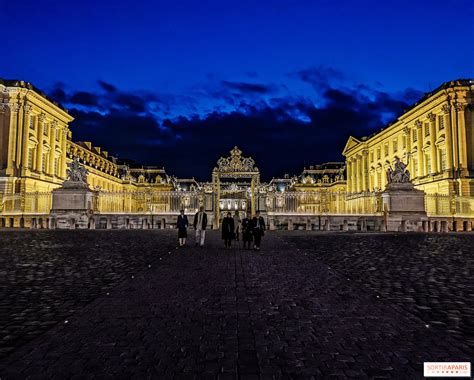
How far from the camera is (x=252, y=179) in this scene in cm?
2923

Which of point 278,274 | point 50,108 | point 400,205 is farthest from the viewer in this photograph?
point 50,108

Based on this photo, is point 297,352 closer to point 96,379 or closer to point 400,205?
point 96,379

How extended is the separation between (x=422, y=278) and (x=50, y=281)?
7.33 m

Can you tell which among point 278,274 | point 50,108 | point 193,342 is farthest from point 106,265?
point 50,108

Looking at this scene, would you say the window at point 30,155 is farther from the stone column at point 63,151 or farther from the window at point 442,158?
the window at point 442,158

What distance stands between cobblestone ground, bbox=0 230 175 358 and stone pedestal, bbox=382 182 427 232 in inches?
688

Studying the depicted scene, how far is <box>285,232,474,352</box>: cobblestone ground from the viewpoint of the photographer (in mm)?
5355

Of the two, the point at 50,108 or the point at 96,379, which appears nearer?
the point at 96,379

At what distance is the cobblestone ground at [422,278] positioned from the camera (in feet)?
17.6

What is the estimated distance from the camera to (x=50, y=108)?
54.3 meters

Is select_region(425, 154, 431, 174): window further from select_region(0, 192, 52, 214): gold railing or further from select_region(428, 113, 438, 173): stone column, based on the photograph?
→ select_region(0, 192, 52, 214): gold railing

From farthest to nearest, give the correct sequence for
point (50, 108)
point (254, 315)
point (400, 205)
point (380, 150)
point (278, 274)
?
1. point (380, 150)
2. point (50, 108)
3. point (400, 205)
4. point (278, 274)
5. point (254, 315)

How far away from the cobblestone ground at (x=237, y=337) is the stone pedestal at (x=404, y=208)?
19.8 meters

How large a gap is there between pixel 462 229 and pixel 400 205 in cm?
648
